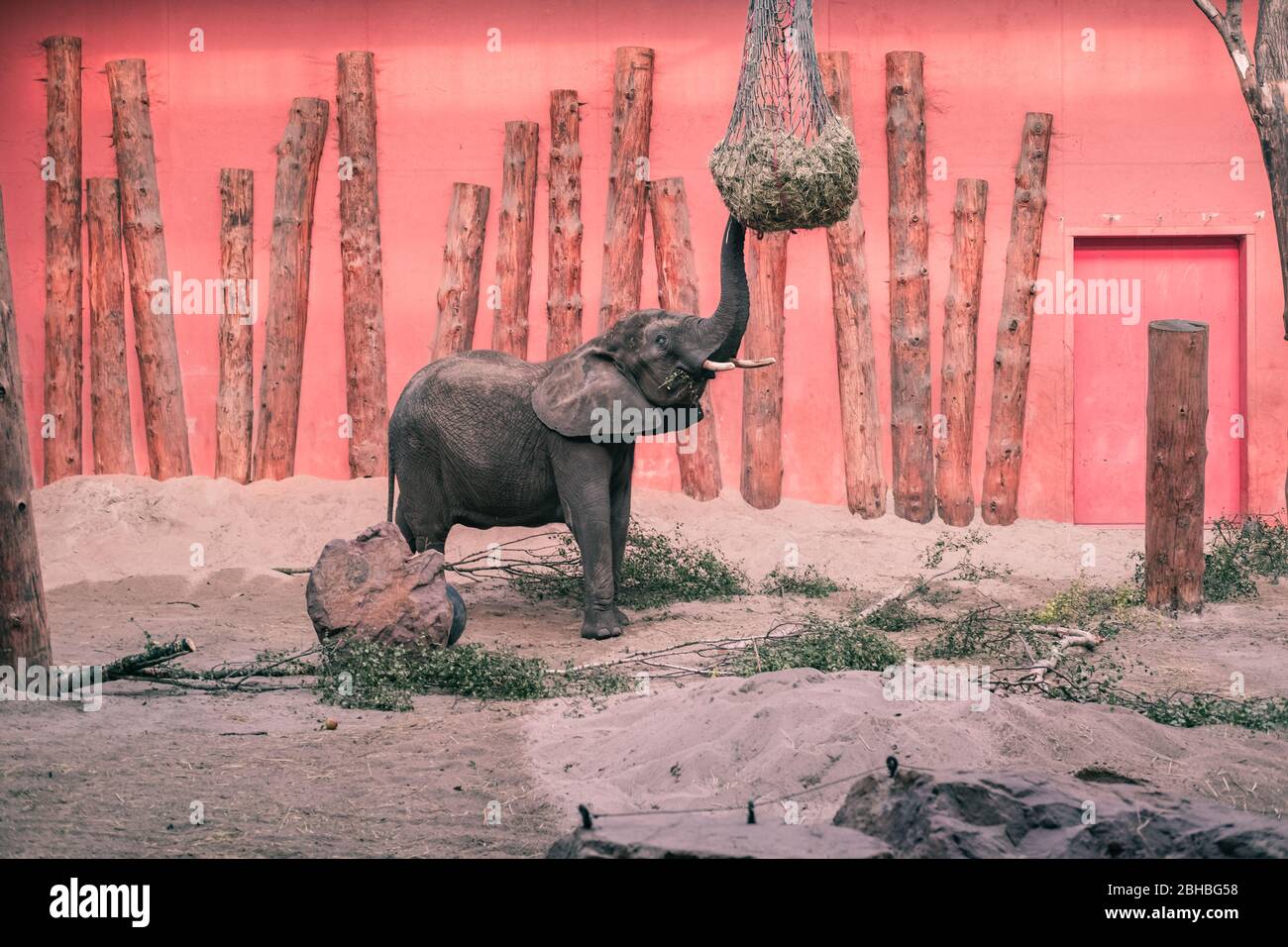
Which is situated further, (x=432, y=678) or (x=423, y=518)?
(x=423, y=518)

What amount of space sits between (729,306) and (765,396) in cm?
375

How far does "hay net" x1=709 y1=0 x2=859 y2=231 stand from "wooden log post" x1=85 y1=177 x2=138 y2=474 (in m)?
7.08

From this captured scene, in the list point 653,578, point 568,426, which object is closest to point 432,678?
point 568,426

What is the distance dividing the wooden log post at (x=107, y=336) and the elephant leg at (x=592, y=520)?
17.5 feet

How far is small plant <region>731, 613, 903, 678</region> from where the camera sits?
823 cm

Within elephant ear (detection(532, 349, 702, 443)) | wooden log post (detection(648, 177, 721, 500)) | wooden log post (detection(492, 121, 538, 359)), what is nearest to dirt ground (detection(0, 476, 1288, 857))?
elephant ear (detection(532, 349, 702, 443))

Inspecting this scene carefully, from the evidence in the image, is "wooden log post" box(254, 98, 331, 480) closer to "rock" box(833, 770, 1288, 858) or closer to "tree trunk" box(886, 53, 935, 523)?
"tree trunk" box(886, 53, 935, 523)

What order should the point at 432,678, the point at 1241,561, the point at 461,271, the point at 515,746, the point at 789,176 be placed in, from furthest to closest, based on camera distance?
1. the point at 461,271
2. the point at 1241,561
3. the point at 789,176
4. the point at 432,678
5. the point at 515,746

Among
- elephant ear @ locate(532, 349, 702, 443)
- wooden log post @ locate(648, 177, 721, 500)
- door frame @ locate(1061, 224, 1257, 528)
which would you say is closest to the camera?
elephant ear @ locate(532, 349, 702, 443)

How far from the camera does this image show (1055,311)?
13.7 m

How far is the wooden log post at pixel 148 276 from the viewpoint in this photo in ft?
44.4

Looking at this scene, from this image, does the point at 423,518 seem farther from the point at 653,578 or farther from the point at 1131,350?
the point at 1131,350

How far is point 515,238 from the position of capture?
1353 centimetres
